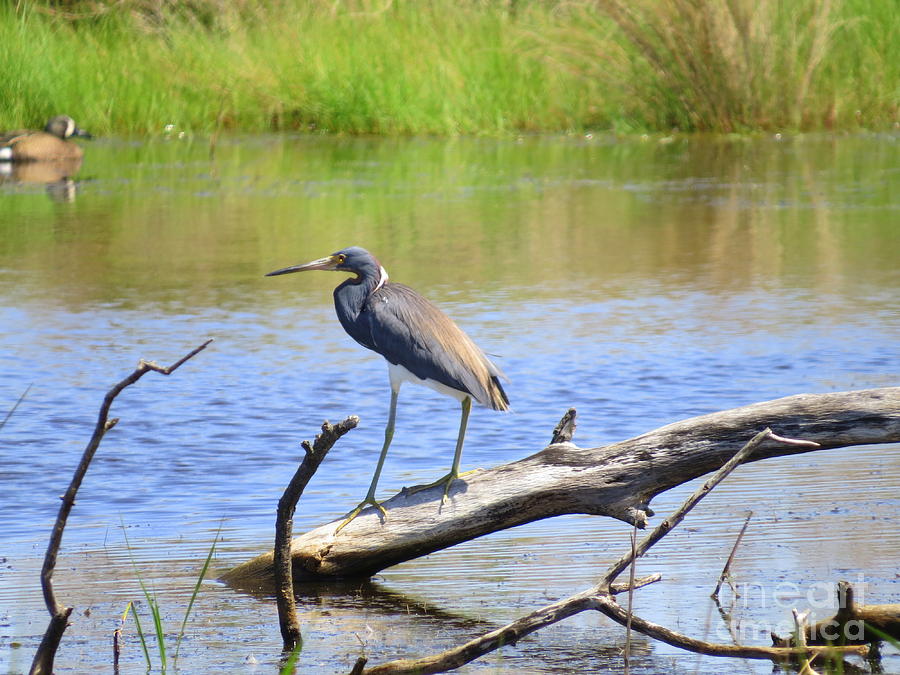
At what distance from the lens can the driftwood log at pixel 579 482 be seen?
373 cm

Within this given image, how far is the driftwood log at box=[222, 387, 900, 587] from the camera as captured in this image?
12.2 ft

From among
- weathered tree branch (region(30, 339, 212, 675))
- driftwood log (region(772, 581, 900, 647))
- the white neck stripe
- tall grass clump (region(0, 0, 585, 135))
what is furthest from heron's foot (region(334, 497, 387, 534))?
tall grass clump (region(0, 0, 585, 135))

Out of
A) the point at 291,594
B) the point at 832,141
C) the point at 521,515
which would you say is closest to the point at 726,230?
the point at 832,141

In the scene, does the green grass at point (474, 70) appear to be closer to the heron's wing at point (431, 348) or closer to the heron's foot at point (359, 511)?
the heron's wing at point (431, 348)

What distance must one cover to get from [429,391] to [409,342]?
7.12ft

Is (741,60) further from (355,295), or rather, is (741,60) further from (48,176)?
(355,295)

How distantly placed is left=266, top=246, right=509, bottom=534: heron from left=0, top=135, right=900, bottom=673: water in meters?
0.41

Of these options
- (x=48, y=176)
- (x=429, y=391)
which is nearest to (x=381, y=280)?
(x=429, y=391)

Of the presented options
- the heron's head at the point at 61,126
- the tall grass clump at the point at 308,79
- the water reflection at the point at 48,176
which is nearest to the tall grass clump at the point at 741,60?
the tall grass clump at the point at 308,79

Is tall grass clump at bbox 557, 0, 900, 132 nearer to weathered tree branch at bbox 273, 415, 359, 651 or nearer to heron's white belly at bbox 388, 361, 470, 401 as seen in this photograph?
heron's white belly at bbox 388, 361, 470, 401

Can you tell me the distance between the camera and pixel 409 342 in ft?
14.0

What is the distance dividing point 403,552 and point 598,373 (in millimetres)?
2632

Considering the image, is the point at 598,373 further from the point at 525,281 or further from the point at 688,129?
the point at 688,129

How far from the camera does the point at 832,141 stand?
16469 mm
